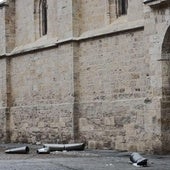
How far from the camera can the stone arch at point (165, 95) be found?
16.8 metres

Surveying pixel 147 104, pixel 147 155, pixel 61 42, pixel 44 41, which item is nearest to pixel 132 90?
pixel 147 104

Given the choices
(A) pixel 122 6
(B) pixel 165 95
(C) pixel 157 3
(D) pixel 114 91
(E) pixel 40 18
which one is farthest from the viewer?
(E) pixel 40 18

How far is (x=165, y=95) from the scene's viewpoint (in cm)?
1706

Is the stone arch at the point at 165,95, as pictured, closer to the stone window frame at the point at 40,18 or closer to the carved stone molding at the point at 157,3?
the carved stone molding at the point at 157,3

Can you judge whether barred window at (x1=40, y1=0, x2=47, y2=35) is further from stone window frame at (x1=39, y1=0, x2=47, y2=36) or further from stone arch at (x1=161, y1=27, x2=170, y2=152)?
stone arch at (x1=161, y1=27, x2=170, y2=152)

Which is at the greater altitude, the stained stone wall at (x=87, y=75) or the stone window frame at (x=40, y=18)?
the stone window frame at (x=40, y=18)

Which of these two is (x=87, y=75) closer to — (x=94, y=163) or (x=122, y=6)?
(x=122, y=6)

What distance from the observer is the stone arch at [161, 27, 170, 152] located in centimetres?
1684

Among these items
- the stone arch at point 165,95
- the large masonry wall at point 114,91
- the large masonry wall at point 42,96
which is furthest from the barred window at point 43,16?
the stone arch at point 165,95

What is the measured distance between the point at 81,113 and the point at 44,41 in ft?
15.0

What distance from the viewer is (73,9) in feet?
69.7

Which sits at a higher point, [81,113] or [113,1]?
[113,1]

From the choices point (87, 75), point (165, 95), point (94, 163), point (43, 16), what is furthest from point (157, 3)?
point (43, 16)

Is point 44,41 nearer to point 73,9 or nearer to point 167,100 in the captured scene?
point 73,9
